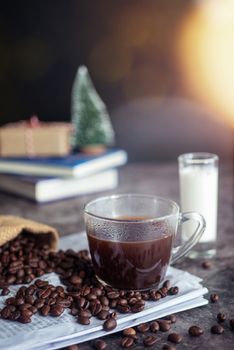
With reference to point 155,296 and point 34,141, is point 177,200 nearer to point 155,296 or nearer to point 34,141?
point 34,141

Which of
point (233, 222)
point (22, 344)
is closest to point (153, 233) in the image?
point (22, 344)

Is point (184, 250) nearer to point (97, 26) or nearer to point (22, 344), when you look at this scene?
point (22, 344)

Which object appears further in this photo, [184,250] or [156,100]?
[156,100]

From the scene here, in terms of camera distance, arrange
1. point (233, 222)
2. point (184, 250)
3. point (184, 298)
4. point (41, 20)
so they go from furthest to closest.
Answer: point (41, 20)
point (233, 222)
point (184, 250)
point (184, 298)

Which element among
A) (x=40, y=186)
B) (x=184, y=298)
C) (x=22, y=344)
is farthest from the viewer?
(x=40, y=186)

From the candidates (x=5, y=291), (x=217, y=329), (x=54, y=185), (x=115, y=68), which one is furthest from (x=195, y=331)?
(x=115, y=68)

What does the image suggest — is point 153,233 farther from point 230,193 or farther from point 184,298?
point 230,193

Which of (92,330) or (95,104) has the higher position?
(95,104)

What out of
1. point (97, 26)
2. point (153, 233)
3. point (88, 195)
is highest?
point (97, 26)

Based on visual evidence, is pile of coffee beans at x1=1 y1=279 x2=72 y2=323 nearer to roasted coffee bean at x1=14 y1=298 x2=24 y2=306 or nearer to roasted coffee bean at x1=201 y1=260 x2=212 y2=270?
roasted coffee bean at x1=14 y1=298 x2=24 y2=306
